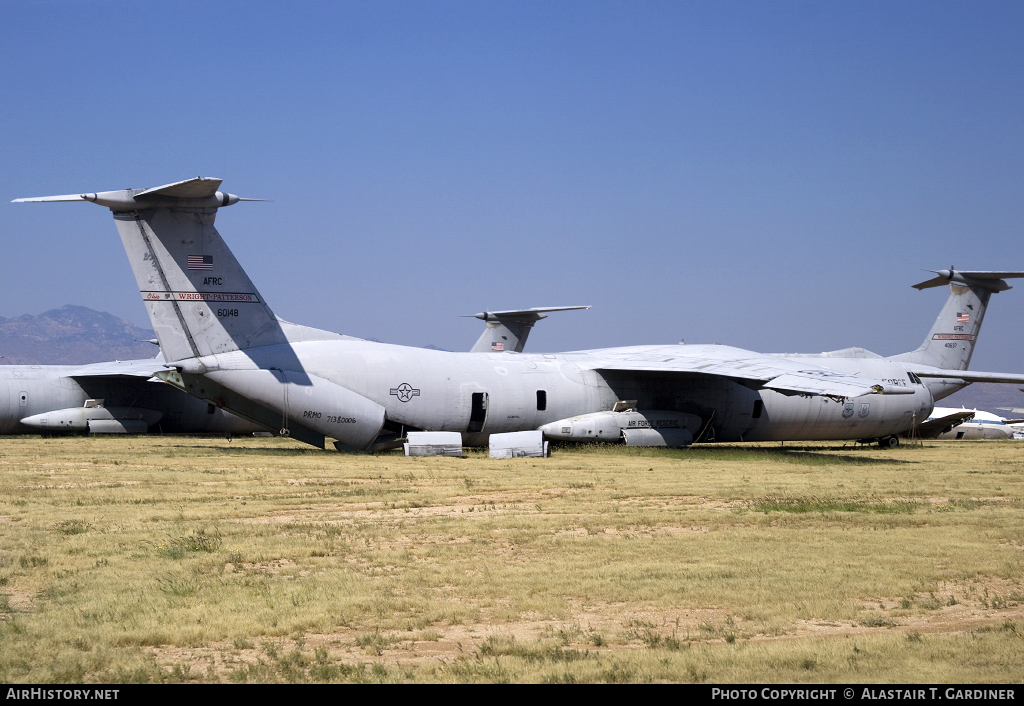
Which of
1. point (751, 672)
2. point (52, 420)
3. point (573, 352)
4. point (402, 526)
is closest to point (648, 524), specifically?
point (402, 526)

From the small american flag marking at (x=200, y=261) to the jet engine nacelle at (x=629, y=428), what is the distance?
9805mm

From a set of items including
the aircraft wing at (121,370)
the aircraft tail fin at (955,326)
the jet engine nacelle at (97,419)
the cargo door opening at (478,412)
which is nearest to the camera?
the cargo door opening at (478,412)

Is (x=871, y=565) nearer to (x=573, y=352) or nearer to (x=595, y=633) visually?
(x=595, y=633)

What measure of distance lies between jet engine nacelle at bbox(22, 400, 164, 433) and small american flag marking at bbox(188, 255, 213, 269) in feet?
56.0

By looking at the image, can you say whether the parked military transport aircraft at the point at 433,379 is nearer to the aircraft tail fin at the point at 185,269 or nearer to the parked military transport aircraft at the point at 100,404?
the aircraft tail fin at the point at 185,269

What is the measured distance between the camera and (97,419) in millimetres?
36406

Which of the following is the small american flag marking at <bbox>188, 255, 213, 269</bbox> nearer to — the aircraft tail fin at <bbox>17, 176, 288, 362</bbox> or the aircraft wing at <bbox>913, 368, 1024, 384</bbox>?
the aircraft tail fin at <bbox>17, 176, 288, 362</bbox>

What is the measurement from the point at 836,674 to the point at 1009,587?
145 inches

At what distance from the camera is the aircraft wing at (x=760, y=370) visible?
22141mm

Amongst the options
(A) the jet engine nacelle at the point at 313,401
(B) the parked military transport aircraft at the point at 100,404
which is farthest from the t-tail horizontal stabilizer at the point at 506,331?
(A) the jet engine nacelle at the point at 313,401

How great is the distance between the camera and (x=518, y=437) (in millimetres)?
24781

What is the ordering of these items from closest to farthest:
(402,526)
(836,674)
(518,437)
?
(836,674) < (402,526) < (518,437)

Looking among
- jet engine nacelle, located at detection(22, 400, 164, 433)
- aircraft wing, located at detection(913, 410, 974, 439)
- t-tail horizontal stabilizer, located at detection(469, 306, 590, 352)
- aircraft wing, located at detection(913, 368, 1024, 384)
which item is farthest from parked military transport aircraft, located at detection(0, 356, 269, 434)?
aircraft wing, located at detection(913, 410, 974, 439)

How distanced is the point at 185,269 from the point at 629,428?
1261cm
